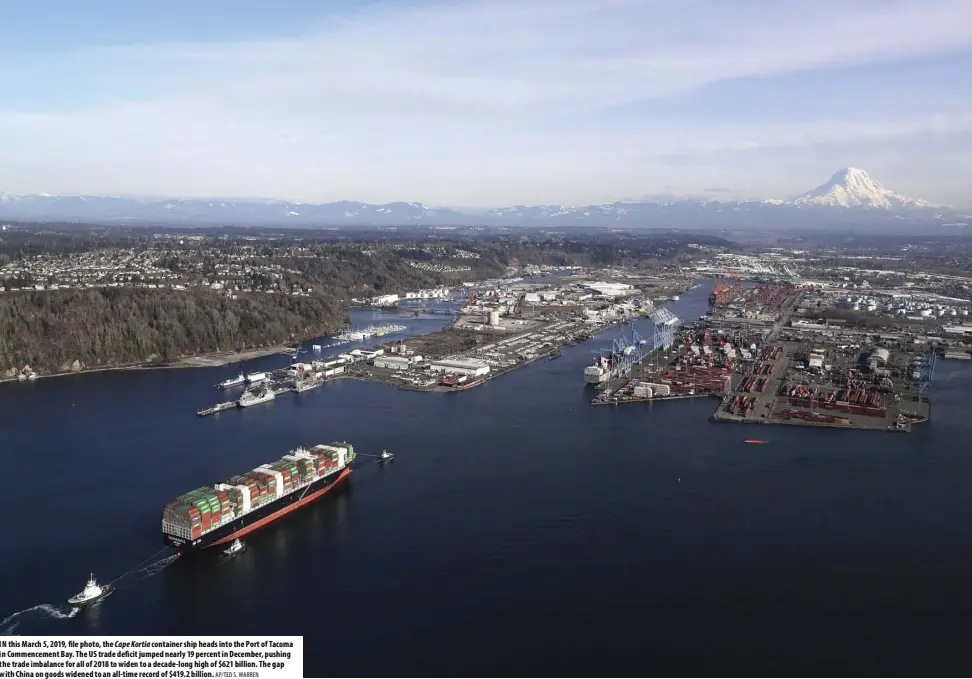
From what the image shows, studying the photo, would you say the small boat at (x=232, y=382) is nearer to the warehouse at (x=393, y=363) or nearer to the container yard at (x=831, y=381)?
the warehouse at (x=393, y=363)

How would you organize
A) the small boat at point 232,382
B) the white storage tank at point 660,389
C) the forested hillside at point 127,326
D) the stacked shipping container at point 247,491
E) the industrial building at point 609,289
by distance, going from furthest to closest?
the industrial building at point 609,289 → the forested hillside at point 127,326 → the small boat at point 232,382 → the white storage tank at point 660,389 → the stacked shipping container at point 247,491

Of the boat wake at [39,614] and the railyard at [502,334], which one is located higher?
the railyard at [502,334]

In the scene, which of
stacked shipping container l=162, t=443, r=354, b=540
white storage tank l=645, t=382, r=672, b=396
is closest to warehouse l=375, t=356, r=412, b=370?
white storage tank l=645, t=382, r=672, b=396

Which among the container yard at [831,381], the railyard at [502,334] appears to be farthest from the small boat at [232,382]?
the container yard at [831,381]

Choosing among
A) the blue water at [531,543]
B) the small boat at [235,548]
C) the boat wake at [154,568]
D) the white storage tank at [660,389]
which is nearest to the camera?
the blue water at [531,543]

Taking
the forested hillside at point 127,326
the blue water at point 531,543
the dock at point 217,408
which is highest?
the forested hillside at point 127,326

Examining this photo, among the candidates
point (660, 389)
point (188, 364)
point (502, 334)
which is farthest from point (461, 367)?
point (188, 364)

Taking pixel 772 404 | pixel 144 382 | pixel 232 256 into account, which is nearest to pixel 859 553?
pixel 772 404
